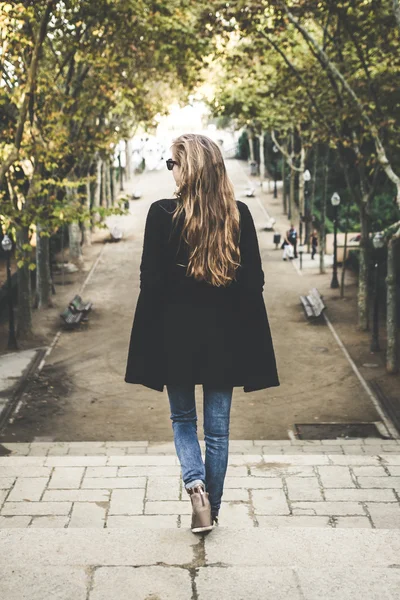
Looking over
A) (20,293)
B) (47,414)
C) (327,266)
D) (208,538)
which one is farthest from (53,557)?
(327,266)

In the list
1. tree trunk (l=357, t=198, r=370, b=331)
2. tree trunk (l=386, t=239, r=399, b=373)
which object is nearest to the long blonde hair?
tree trunk (l=386, t=239, r=399, b=373)

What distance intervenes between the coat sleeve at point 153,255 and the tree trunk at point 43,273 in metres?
21.5

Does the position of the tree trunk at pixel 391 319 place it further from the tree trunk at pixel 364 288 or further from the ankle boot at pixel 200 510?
the ankle boot at pixel 200 510

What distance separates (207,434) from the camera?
4.17 meters

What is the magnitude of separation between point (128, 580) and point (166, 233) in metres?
1.52

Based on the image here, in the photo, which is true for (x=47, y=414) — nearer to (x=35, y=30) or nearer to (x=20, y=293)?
(x=20, y=293)

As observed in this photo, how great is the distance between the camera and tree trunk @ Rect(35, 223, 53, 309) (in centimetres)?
2528

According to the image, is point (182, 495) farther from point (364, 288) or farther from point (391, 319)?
point (364, 288)

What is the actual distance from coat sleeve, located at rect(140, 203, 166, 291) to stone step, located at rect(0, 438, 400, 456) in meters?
8.34

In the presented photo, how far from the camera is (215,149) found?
3.82 m

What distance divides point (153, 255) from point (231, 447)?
30.7ft

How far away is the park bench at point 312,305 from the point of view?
24.0m

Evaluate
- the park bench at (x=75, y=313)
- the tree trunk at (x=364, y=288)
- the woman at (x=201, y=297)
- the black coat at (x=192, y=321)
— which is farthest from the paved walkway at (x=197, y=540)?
the park bench at (x=75, y=313)

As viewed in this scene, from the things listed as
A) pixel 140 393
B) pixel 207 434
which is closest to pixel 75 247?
pixel 140 393
